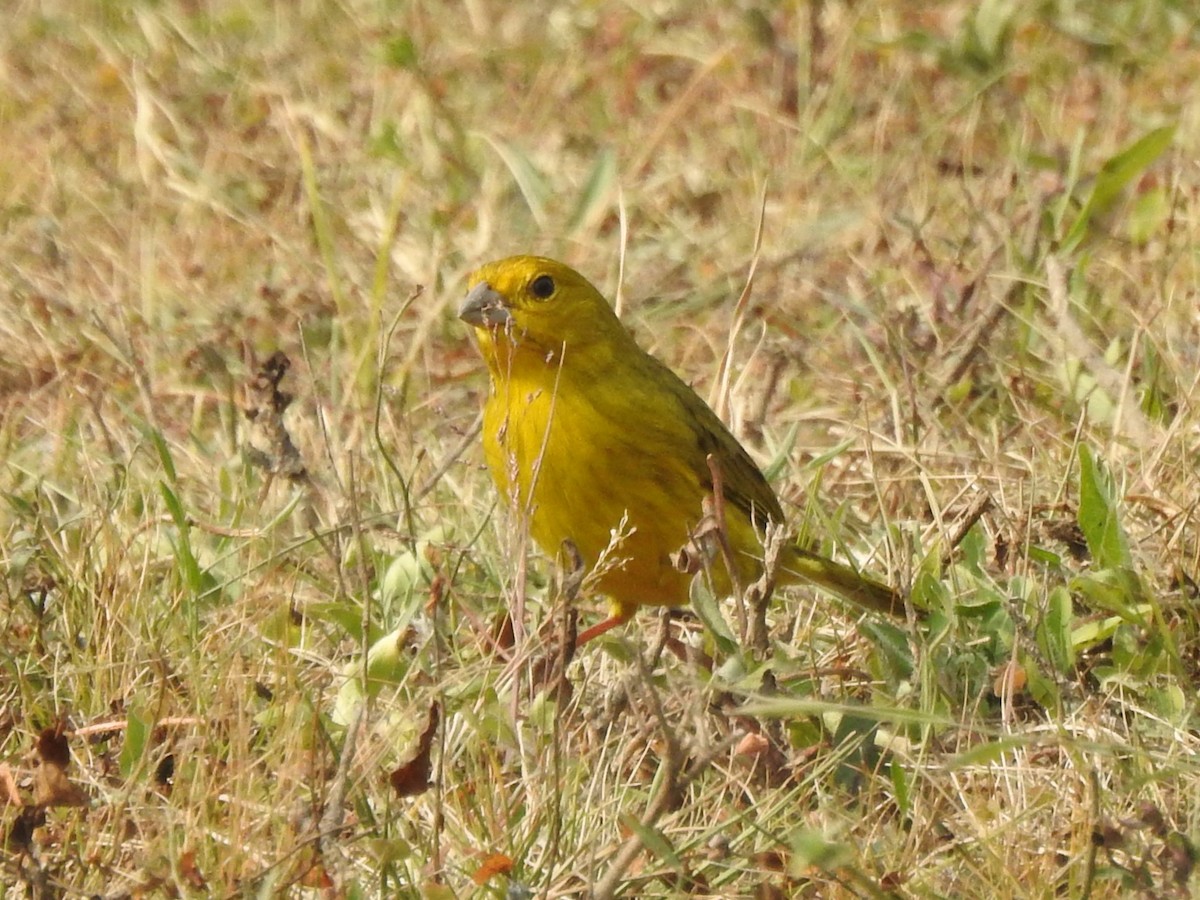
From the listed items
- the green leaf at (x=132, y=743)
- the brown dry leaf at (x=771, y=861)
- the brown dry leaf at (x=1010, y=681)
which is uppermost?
the green leaf at (x=132, y=743)

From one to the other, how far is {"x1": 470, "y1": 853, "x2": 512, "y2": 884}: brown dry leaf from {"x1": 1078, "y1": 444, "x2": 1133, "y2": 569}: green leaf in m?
1.39

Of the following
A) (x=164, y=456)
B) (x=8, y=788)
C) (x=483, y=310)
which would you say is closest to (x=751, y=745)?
(x=8, y=788)

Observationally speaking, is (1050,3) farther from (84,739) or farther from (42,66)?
(84,739)

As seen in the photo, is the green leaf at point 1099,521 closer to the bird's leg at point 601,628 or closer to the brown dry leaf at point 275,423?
the bird's leg at point 601,628

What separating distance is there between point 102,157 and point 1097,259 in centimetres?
329

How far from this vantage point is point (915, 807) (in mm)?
2998

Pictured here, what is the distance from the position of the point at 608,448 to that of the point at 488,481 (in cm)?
62

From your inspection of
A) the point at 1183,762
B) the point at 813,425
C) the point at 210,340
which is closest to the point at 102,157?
the point at 210,340

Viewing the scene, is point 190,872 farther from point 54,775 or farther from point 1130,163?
point 1130,163

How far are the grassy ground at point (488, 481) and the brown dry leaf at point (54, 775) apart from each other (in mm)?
16

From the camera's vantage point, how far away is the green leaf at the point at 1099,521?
11.7 ft

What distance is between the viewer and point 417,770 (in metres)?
2.83

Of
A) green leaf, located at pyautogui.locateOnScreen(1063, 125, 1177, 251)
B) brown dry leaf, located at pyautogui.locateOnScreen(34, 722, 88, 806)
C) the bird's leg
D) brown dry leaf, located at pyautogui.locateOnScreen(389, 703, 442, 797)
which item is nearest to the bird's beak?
the bird's leg

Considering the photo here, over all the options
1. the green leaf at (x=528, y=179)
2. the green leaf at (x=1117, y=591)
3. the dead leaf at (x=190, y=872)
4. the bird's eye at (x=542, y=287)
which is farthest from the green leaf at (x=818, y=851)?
the green leaf at (x=528, y=179)
